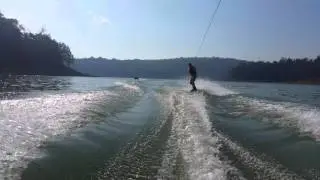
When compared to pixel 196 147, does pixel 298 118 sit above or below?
above

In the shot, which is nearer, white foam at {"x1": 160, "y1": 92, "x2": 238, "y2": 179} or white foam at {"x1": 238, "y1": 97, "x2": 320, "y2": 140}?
white foam at {"x1": 160, "y1": 92, "x2": 238, "y2": 179}

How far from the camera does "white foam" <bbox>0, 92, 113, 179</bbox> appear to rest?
7149mm

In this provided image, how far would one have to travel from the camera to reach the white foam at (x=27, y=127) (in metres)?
7.15

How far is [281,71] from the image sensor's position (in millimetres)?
155750

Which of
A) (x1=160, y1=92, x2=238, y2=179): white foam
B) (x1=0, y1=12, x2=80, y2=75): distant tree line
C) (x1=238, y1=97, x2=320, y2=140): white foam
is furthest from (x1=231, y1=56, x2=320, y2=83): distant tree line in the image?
(x1=160, y1=92, x2=238, y2=179): white foam

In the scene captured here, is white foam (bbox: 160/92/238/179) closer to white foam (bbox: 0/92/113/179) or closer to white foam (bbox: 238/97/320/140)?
white foam (bbox: 238/97/320/140)

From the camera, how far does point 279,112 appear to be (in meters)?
13.2

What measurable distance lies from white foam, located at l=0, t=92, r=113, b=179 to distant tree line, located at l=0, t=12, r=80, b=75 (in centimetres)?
8516

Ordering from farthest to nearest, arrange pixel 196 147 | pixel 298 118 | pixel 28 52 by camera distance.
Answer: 1. pixel 28 52
2. pixel 298 118
3. pixel 196 147

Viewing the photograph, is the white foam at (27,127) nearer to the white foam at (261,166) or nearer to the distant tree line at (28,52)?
the white foam at (261,166)

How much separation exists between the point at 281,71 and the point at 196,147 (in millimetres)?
153322

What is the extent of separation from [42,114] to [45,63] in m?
120

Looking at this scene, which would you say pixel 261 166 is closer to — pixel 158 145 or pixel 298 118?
pixel 158 145

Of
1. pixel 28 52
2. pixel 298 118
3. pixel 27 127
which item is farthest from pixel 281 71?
pixel 27 127
